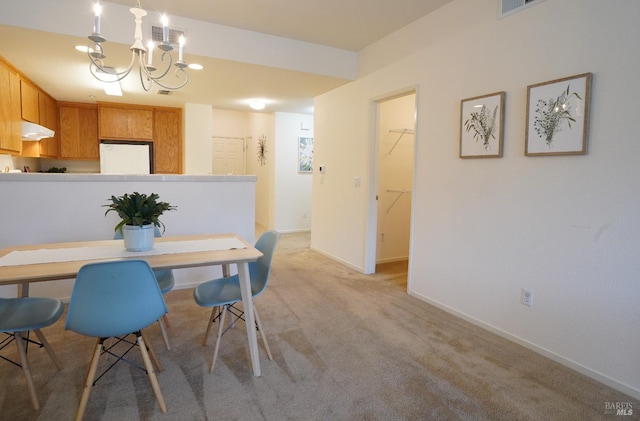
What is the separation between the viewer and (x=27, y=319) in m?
1.78

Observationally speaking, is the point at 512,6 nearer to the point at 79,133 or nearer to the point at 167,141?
the point at 167,141

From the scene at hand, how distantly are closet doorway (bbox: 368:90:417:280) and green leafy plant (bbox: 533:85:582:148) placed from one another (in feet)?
7.07

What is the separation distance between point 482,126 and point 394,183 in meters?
2.04

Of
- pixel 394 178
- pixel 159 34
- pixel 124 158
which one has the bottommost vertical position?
pixel 394 178

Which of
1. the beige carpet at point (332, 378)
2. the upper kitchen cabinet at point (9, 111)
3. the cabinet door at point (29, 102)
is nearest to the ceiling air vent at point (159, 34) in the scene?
the upper kitchen cabinet at point (9, 111)

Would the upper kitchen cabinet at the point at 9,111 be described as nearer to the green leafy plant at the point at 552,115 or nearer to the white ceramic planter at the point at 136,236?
the white ceramic planter at the point at 136,236

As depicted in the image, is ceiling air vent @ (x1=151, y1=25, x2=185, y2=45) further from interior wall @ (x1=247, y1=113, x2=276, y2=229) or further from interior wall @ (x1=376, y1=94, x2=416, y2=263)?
interior wall @ (x1=247, y1=113, x2=276, y2=229)

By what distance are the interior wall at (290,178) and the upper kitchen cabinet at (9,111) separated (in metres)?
3.63

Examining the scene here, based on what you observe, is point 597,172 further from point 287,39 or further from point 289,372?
point 287,39

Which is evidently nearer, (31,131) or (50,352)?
(50,352)

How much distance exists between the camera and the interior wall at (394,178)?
4559mm

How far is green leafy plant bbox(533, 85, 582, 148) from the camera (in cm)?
215

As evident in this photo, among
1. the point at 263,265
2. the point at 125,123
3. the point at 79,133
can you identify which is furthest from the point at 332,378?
the point at 79,133

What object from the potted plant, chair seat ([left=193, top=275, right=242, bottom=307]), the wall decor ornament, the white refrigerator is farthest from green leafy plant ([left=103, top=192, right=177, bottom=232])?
the wall decor ornament
